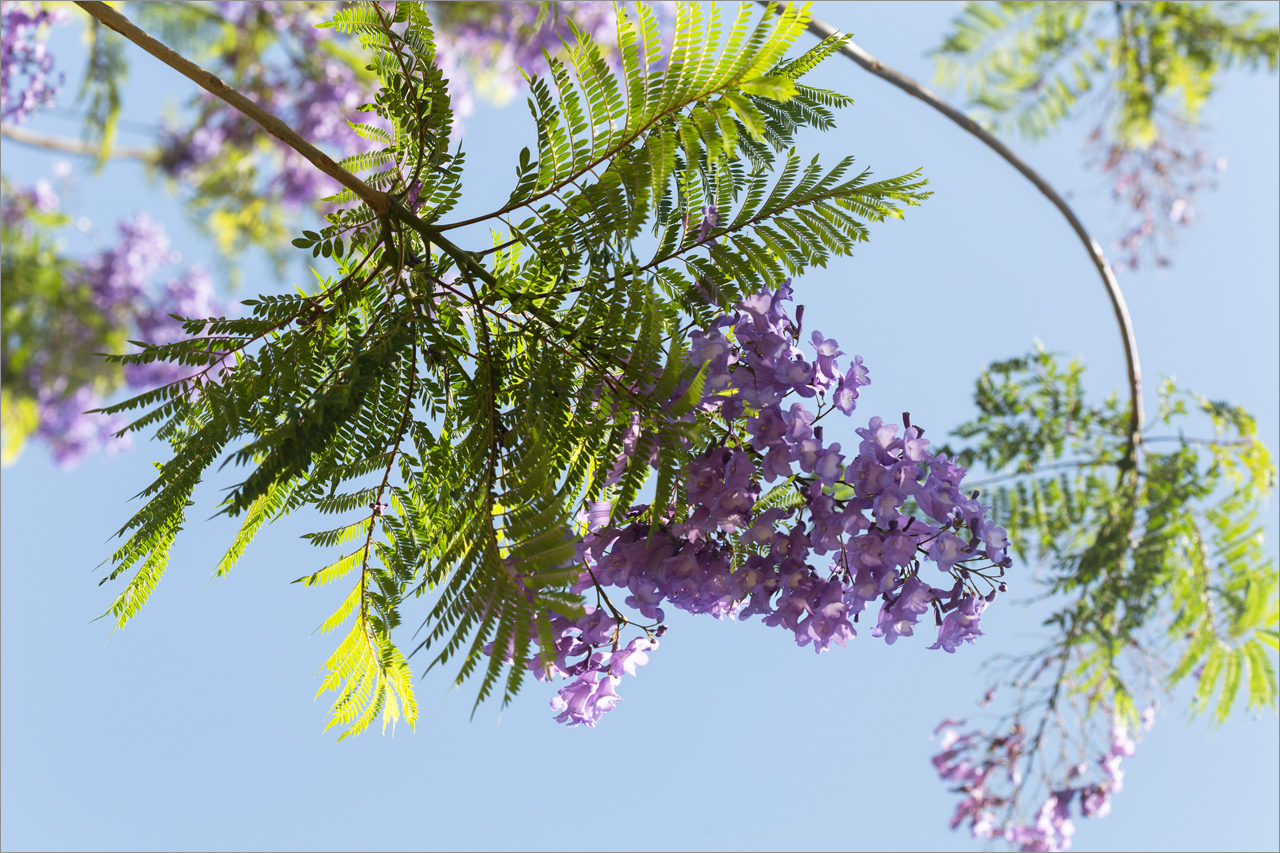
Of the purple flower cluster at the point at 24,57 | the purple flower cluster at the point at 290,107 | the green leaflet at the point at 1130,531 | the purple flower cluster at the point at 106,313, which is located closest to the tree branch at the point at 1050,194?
the green leaflet at the point at 1130,531

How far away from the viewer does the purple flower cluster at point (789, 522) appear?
84 centimetres

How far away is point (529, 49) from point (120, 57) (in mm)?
1818

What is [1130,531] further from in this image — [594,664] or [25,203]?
[25,203]

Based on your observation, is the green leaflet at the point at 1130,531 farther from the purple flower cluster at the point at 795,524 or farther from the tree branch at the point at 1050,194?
the purple flower cluster at the point at 795,524

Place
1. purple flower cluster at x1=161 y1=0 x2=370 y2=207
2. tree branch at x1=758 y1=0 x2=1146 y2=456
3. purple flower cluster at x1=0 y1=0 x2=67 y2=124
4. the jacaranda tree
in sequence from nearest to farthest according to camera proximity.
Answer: the jacaranda tree → tree branch at x1=758 y1=0 x2=1146 y2=456 → purple flower cluster at x1=0 y1=0 x2=67 y2=124 → purple flower cluster at x1=161 y1=0 x2=370 y2=207

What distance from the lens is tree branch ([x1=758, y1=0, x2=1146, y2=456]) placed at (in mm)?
1631

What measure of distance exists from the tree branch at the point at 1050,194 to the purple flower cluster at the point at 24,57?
7.44ft

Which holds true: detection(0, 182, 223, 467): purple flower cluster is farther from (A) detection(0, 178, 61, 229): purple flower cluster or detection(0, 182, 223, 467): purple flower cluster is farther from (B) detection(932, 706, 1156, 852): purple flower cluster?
(B) detection(932, 706, 1156, 852): purple flower cluster

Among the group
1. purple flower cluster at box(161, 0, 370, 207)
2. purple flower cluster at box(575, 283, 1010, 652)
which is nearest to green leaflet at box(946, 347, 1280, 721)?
purple flower cluster at box(575, 283, 1010, 652)

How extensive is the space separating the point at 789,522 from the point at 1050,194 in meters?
1.73

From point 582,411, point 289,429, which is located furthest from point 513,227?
point 289,429

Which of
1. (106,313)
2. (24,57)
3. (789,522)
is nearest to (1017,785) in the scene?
(789,522)

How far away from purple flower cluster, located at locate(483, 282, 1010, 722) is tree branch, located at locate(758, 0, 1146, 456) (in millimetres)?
804

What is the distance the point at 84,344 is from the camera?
4.68m
